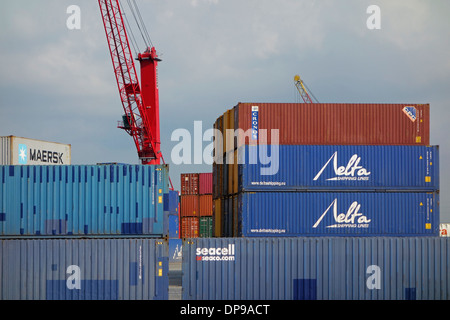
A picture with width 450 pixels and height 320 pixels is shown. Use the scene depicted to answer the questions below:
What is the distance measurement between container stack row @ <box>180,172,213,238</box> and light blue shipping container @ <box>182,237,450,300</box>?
112 feet

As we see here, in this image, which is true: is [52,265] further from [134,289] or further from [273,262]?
[273,262]

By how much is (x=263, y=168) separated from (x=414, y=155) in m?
8.09

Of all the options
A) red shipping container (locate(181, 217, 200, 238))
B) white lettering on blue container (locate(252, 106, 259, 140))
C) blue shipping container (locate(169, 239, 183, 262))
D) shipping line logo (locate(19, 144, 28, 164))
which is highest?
white lettering on blue container (locate(252, 106, 259, 140))

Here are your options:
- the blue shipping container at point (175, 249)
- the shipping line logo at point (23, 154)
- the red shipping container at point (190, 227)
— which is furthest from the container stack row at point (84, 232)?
the red shipping container at point (190, 227)

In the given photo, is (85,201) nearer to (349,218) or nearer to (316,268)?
(316,268)

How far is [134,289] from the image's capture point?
25.1 meters

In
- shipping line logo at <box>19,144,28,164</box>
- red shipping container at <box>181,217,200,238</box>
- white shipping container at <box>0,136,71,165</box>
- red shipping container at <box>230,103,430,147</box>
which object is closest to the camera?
red shipping container at <box>230,103,430,147</box>

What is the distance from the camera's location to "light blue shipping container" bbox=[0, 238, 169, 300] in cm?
2506

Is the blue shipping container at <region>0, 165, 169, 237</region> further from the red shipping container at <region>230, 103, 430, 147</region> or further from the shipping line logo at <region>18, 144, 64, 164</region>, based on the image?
the shipping line logo at <region>18, 144, 64, 164</region>

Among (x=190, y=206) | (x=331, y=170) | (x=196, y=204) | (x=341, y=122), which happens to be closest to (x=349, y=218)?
(x=331, y=170)

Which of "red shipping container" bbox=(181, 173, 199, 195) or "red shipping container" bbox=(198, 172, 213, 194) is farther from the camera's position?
"red shipping container" bbox=(181, 173, 199, 195)

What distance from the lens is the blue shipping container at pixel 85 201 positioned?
25.5 m

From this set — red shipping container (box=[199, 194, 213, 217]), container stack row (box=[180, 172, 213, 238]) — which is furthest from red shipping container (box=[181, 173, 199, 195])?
red shipping container (box=[199, 194, 213, 217])
